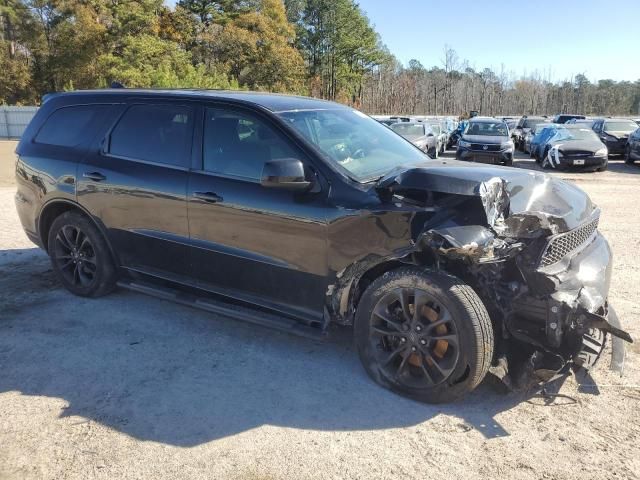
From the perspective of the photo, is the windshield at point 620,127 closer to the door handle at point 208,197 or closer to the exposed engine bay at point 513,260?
the exposed engine bay at point 513,260

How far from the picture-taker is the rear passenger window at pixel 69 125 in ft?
16.3

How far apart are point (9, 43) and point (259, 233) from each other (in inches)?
2179

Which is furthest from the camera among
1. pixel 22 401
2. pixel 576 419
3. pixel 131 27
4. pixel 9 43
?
pixel 9 43

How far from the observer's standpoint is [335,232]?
3.58m

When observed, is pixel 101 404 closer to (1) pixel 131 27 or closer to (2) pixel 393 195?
(2) pixel 393 195

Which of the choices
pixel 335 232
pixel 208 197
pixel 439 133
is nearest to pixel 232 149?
pixel 208 197

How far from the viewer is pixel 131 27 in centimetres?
4119

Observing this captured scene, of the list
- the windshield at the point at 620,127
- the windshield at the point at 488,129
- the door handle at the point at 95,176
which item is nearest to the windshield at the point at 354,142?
the door handle at the point at 95,176

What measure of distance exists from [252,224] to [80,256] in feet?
7.00

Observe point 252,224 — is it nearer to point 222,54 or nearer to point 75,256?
point 75,256

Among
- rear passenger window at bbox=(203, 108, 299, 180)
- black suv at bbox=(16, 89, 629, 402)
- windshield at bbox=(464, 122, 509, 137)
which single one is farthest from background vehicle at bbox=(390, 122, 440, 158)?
rear passenger window at bbox=(203, 108, 299, 180)

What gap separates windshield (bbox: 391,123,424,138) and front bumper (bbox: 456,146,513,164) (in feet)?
5.50

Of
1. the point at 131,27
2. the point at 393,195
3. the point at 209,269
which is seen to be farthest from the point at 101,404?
the point at 131,27

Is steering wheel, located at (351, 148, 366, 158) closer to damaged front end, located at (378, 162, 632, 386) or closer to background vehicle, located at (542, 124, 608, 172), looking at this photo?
damaged front end, located at (378, 162, 632, 386)
